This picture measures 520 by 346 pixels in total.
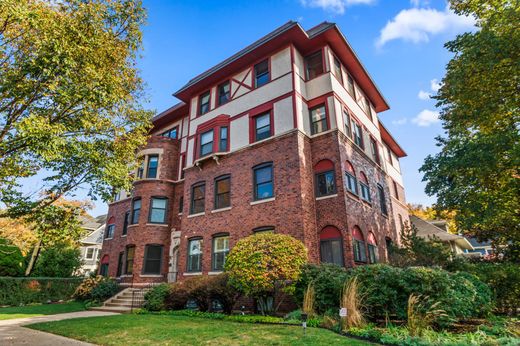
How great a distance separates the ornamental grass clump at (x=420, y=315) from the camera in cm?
676

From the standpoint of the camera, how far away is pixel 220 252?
15.6 meters

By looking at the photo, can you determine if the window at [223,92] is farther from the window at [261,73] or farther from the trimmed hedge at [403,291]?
the trimmed hedge at [403,291]

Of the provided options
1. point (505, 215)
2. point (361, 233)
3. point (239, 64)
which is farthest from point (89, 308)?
point (505, 215)

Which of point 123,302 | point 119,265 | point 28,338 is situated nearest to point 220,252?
point 123,302

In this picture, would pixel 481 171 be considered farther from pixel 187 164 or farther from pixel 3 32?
pixel 3 32

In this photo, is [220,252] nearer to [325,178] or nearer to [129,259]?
[325,178]

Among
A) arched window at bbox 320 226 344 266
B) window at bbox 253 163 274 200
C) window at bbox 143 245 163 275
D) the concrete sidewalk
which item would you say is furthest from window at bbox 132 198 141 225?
arched window at bbox 320 226 344 266

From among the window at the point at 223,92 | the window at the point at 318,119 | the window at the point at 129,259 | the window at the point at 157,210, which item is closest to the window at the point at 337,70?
the window at the point at 318,119

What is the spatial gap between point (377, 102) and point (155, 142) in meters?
17.2

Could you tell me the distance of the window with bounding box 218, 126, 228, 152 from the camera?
17.6 metres

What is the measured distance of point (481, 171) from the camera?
13.6 m

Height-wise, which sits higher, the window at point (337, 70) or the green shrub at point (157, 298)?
the window at point (337, 70)

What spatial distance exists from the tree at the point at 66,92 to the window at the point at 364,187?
11866 mm

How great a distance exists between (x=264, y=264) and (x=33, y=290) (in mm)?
18599
